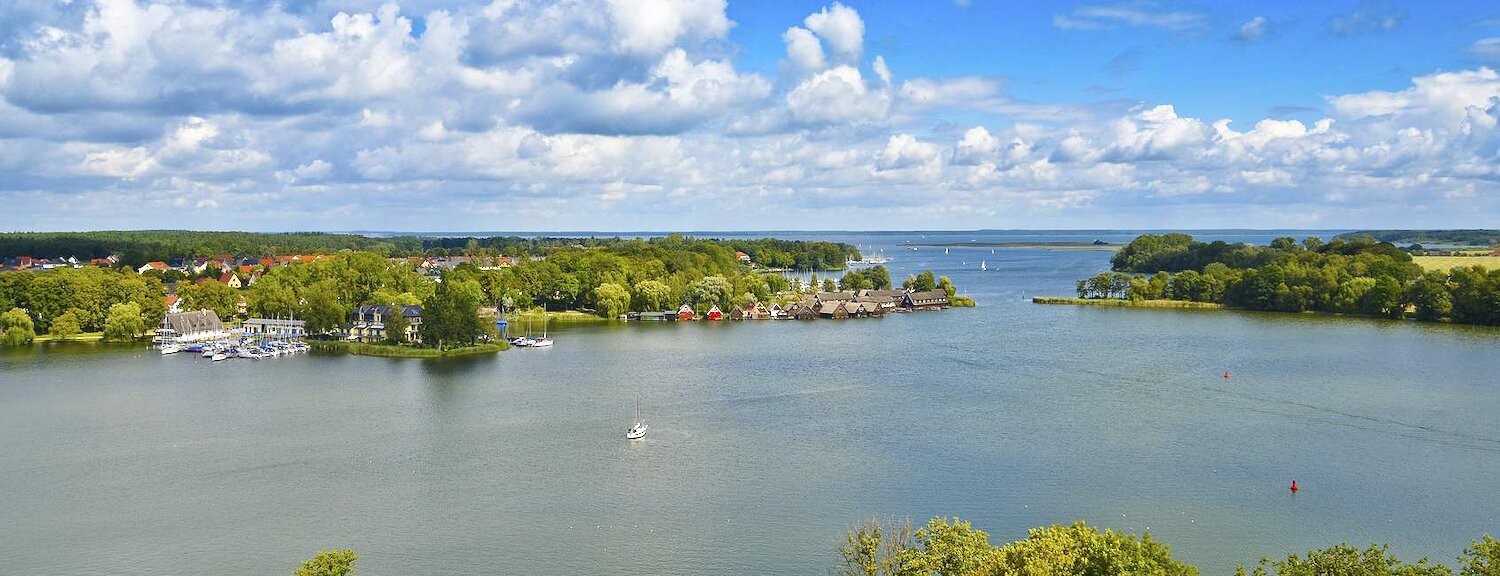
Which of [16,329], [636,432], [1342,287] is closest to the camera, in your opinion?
[636,432]

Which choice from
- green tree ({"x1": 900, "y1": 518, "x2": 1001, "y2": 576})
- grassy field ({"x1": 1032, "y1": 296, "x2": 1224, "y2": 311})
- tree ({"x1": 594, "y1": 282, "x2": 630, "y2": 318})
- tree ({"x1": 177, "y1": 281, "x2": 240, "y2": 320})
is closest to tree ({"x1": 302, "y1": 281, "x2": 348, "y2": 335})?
tree ({"x1": 177, "y1": 281, "x2": 240, "y2": 320})

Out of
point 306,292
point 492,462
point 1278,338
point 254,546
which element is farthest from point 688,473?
point 306,292

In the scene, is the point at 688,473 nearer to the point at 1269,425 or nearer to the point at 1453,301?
the point at 1269,425

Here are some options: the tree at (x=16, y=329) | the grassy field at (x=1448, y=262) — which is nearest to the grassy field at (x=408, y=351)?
the tree at (x=16, y=329)

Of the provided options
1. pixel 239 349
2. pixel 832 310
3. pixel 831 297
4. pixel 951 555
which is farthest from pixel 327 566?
pixel 831 297

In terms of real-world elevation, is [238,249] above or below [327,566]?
above

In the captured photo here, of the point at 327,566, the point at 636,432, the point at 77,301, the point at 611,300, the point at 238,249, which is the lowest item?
the point at 636,432

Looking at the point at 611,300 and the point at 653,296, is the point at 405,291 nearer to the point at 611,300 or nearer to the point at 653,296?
the point at 611,300

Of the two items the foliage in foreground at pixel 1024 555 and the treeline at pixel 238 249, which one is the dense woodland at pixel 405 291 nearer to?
the treeline at pixel 238 249
